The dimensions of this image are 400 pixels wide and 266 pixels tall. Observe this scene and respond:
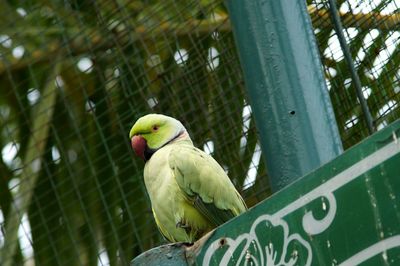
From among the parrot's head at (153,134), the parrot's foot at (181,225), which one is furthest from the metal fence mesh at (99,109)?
the parrot's foot at (181,225)

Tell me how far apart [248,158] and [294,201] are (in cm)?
180

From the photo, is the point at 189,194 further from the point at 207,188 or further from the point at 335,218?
the point at 335,218

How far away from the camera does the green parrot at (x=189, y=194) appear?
6.68 ft

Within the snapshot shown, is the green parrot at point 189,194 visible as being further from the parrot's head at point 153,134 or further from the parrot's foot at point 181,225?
the parrot's head at point 153,134

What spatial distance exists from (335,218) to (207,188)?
37.0 inches

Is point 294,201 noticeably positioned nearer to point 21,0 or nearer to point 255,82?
point 255,82

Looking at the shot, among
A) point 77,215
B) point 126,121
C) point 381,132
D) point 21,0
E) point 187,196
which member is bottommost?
point 381,132

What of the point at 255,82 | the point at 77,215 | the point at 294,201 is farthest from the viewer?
the point at 77,215

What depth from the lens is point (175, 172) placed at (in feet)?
6.92

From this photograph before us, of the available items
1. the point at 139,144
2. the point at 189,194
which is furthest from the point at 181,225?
the point at 139,144

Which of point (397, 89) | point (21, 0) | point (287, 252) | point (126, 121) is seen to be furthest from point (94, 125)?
point (287, 252)

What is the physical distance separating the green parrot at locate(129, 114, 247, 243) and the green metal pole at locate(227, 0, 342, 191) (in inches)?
18.3

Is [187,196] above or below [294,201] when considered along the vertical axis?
above

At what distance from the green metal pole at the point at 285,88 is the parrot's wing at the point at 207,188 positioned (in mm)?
461
